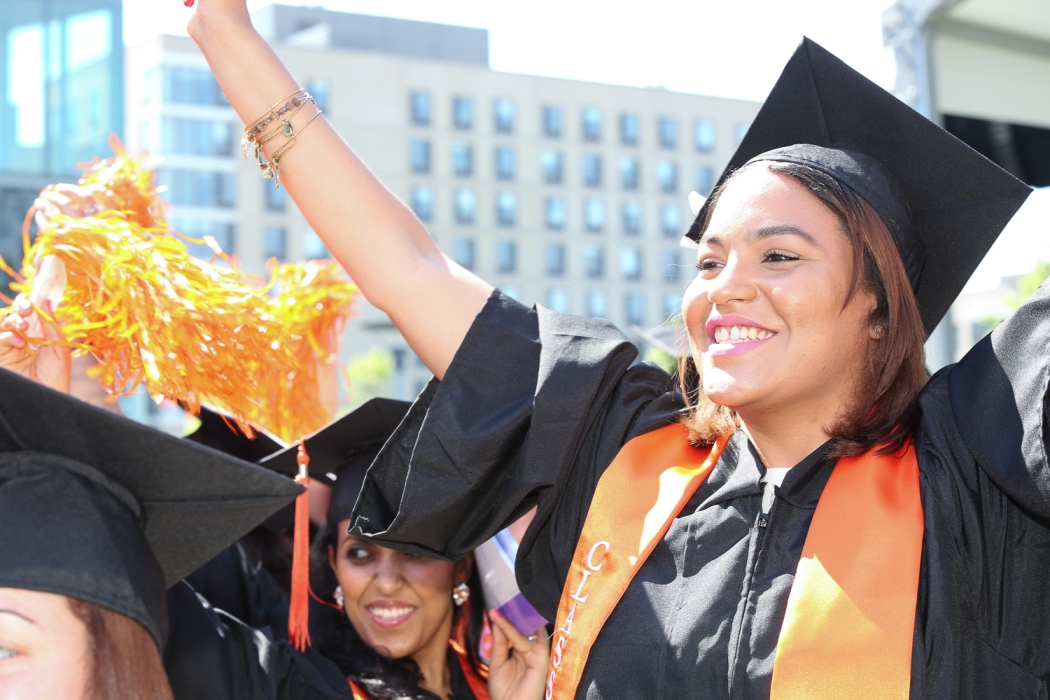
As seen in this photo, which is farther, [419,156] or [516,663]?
[419,156]

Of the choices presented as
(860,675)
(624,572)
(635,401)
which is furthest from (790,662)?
(635,401)

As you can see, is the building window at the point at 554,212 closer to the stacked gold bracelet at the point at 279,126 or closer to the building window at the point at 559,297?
the building window at the point at 559,297

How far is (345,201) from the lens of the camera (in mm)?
1936

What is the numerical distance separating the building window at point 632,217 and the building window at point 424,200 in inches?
422

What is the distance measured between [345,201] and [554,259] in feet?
184

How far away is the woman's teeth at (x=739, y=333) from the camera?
1.78m

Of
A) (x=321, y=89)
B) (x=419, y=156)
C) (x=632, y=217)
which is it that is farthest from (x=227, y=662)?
(x=632, y=217)

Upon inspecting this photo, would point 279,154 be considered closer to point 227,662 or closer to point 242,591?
A: point 227,662

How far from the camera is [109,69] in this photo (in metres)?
9.66

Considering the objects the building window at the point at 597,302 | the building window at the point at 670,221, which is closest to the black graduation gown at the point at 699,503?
the building window at the point at 597,302

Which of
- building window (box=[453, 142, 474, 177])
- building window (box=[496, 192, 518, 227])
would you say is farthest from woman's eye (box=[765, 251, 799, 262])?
building window (box=[496, 192, 518, 227])

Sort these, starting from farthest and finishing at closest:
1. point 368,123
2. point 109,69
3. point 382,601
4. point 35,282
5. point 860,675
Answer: point 368,123, point 109,69, point 382,601, point 35,282, point 860,675

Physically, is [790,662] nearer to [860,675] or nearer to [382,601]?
[860,675]

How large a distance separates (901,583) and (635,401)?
22.4 inches
